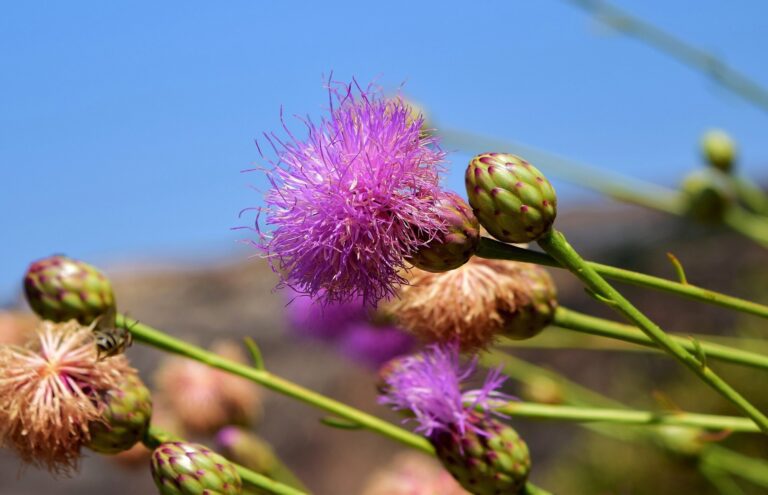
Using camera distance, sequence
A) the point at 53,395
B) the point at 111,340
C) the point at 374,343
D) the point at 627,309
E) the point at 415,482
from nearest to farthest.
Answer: the point at 627,309 < the point at 53,395 < the point at 111,340 < the point at 415,482 < the point at 374,343

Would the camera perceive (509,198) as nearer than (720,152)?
Yes

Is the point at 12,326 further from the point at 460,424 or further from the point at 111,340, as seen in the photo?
the point at 460,424

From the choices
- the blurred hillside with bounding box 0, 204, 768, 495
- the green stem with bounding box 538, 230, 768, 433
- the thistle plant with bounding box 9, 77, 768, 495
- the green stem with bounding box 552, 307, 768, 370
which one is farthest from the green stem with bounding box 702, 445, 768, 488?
the blurred hillside with bounding box 0, 204, 768, 495

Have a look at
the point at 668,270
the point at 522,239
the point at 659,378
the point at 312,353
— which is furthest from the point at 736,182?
the point at 312,353

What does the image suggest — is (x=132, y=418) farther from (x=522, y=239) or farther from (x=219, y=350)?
(x=219, y=350)

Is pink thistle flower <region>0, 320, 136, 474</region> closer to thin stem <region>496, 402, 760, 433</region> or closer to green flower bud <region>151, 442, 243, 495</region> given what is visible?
green flower bud <region>151, 442, 243, 495</region>

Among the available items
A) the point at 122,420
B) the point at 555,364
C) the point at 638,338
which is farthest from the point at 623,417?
the point at 555,364

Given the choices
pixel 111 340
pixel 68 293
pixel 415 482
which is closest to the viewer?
pixel 111 340
